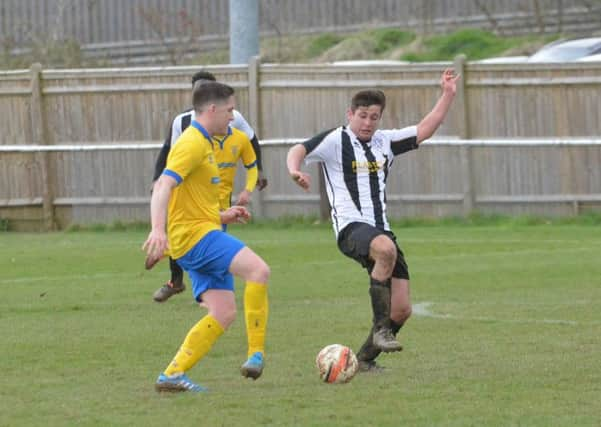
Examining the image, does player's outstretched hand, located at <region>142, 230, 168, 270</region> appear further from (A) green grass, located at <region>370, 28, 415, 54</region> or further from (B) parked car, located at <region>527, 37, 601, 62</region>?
(A) green grass, located at <region>370, 28, 415, 54</region>

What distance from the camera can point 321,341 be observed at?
10.6 m

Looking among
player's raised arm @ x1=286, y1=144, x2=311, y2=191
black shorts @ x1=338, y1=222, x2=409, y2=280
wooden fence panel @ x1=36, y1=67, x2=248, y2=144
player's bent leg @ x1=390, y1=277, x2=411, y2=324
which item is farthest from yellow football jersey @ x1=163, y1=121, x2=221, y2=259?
wooden fence panel @ x1=36, y1=67, x2=248, y2=144

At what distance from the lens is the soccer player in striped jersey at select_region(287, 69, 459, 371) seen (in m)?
9.27

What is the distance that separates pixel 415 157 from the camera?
21.3 metres

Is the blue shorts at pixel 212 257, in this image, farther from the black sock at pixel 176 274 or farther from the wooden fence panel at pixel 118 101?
the wooden fence panel at pixel 118 101

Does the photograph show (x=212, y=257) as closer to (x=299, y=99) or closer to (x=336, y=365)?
(x=336, y=365)

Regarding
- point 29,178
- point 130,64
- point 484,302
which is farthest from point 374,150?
point 130,64

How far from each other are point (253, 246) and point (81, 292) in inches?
173

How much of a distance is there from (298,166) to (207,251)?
48.1 inches

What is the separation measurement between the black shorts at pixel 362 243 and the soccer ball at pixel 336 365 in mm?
735

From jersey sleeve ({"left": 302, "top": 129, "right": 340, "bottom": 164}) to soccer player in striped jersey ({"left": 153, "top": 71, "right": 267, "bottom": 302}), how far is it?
2624mm

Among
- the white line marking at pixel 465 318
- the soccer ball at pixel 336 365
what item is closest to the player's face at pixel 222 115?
the soccer ball at pixel 336 365

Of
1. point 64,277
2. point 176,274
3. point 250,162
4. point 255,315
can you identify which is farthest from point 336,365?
point 64,277

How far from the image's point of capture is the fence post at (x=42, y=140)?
22.6m
